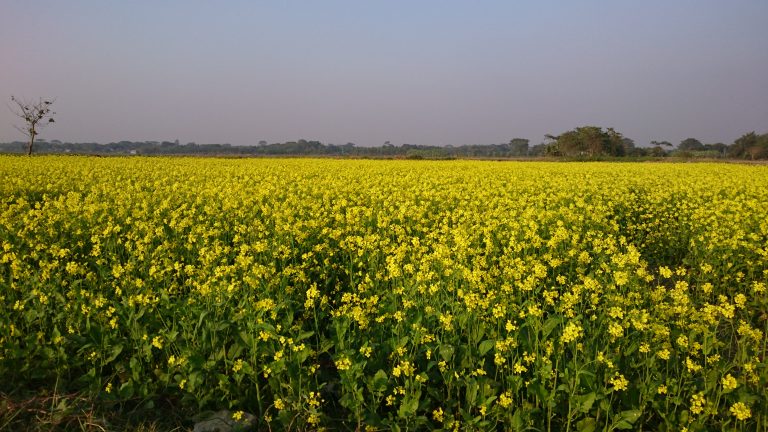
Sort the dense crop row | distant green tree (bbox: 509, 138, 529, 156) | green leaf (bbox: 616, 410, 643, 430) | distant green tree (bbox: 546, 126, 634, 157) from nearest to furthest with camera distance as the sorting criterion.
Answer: green leaf (bbox: 616, 410, 643, 430) < the dense crop row < distant green tree (bbox: 546, 126, 634, 157) < distant green tree (bbox: 509, 138, 529, 156)

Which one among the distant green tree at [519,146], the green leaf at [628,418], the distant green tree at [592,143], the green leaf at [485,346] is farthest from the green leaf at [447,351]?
the distant green tree at [519,146]

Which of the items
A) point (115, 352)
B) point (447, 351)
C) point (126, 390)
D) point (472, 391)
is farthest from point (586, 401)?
point (115, 352)

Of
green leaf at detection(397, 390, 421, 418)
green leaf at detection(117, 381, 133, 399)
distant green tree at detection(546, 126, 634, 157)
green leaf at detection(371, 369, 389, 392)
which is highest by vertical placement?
distant green tree at detection(546, 126, 634, 157)

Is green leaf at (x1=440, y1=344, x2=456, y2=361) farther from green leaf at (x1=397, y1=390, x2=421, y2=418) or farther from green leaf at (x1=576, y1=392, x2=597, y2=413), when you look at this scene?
green leaf at (x1=576, y1=392, x2=597, y2=413)

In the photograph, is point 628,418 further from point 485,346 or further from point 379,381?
point 379,381

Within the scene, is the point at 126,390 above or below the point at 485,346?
below

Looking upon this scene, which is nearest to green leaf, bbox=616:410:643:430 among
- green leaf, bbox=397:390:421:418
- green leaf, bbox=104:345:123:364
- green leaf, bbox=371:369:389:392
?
green leaf, bbox=397:390:421:418

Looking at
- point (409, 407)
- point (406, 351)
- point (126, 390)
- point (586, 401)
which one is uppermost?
point (406, 351)

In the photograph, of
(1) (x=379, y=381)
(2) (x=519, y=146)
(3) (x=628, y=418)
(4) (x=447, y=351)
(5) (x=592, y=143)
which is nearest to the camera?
(3) (x=628, y=418)

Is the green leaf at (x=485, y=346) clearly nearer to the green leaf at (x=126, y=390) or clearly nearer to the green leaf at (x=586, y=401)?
the green leaf at (x=586, y=401)

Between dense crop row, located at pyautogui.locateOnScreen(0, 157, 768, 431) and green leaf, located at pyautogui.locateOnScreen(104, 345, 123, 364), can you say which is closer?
dense crop row, located at pyautogui.locateOnScreen(0, 157, 768, 431)

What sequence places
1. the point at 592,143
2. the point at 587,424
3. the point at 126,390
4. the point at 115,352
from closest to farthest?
the point at 587,424 → the point at 126,390 → the point at 115,352 → the point at 592,143

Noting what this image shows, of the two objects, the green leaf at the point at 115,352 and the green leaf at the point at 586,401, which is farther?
the green leaf at the point at 115,352

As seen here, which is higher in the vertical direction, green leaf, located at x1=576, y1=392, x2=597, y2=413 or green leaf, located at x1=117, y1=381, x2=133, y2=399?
green leaf, located at x1=576, y1=392, x2=597, y2=413
